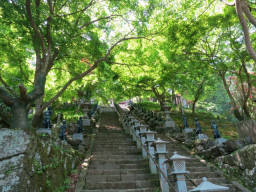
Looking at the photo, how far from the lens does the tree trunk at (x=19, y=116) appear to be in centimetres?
489

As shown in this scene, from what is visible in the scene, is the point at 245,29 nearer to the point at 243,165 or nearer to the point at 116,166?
the point at 243,165

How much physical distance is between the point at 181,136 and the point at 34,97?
364 inches

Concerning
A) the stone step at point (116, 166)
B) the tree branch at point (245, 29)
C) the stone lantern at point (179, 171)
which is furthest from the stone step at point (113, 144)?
the tree branch at point (245, 29)

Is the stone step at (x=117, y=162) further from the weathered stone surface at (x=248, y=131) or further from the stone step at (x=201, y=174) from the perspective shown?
the weathered stone surface at (x=248, y=131)

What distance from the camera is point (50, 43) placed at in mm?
7582

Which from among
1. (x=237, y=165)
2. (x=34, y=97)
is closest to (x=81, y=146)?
(x=34, y=97)

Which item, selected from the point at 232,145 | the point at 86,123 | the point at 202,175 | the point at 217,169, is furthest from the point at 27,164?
the point at 86,123

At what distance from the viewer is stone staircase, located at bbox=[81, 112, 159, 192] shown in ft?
19.6

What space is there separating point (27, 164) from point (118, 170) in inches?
149

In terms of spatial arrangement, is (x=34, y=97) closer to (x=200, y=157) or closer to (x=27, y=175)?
(x=27, y=175)

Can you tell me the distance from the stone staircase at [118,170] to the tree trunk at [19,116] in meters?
2.87

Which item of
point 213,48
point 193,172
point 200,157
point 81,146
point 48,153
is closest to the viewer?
point 48,153

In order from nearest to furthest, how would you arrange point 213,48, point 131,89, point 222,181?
1. point 222,181
2. point 213,48
3. point 131,89

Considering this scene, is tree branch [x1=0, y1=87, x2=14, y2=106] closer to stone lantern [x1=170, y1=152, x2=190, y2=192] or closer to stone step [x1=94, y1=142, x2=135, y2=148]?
stone lantern [x1=170, y1=152, x2=190, y2=192]
